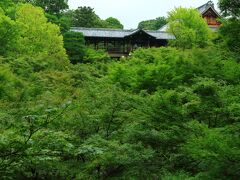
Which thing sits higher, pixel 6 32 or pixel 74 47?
pixel 6 32

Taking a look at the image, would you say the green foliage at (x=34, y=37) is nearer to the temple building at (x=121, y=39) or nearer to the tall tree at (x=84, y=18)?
the temple building at (x=121, y=39)

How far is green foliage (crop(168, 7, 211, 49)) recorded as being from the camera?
2742cm

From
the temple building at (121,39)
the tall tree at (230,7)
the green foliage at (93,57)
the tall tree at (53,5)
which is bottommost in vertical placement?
the green foliage at (93,57)

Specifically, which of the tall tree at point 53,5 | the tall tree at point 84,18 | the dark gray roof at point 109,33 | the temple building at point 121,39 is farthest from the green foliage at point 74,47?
the tall tree at point 84,18

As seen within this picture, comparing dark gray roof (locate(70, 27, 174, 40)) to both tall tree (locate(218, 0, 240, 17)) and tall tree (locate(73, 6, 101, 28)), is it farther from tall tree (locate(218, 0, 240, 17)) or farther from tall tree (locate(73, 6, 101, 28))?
tall tree (locate(218, 0, 240, 17))

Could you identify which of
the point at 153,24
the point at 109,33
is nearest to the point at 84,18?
the point at 109,33

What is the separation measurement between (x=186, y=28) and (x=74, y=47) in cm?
893

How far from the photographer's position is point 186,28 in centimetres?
2797

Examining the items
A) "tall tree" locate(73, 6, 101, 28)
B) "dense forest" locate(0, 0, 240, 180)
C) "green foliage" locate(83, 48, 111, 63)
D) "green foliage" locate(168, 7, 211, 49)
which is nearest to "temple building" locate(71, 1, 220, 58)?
"green foliage" locate(83, 48, 111, 63)

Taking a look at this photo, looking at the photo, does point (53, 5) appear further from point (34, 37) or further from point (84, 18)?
point (34, 37)

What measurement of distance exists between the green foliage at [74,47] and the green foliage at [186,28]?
7.26 metres

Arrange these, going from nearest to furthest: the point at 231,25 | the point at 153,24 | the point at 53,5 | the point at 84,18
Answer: the point at 231,25 < the point at 53,5 < the point at 84,18 < the point at 153,24

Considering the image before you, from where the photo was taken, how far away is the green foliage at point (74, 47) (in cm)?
3008

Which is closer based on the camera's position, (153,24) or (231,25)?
(231,25)
